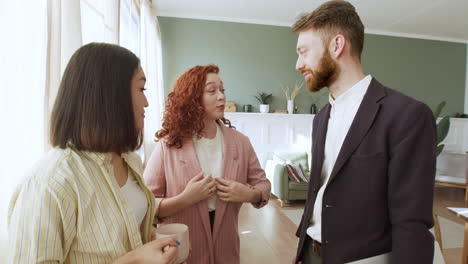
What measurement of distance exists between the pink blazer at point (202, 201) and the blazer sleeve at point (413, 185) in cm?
66

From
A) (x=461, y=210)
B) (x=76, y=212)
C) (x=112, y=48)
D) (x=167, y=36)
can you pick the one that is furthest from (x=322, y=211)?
(x=167, y=36)

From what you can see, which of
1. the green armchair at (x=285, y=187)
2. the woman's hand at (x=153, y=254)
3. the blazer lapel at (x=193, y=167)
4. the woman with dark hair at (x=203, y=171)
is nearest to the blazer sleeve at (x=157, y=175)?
the woman with dark hair at (x=203, y=171)

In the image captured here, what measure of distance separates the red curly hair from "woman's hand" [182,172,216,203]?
0.23 metres

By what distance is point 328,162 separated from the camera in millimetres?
1197

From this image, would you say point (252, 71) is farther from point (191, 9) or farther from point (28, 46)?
point (28, 46)

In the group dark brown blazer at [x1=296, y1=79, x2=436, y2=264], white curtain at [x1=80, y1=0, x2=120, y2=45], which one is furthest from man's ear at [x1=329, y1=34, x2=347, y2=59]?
white curtain at [x1=80, y1=0, x2=120, y2=45]

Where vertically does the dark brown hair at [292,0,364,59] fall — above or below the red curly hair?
above

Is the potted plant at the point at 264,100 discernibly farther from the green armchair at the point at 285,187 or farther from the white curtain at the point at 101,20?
the white curtain at the point at 101,20

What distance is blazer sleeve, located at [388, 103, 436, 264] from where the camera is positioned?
2.94 feet

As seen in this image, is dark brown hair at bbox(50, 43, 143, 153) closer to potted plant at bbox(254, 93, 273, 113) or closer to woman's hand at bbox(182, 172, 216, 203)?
woman's hand at bbox(182, 172, 216, 203)

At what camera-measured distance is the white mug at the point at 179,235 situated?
2.85ft

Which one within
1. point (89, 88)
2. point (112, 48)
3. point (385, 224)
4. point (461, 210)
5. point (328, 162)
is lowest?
point (461, 210)

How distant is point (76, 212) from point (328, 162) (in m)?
0.98

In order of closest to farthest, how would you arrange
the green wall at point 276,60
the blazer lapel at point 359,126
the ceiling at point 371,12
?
the blazer lapel at point 359,126, the ceiling at point 371,12, the green wall at point 276,60
